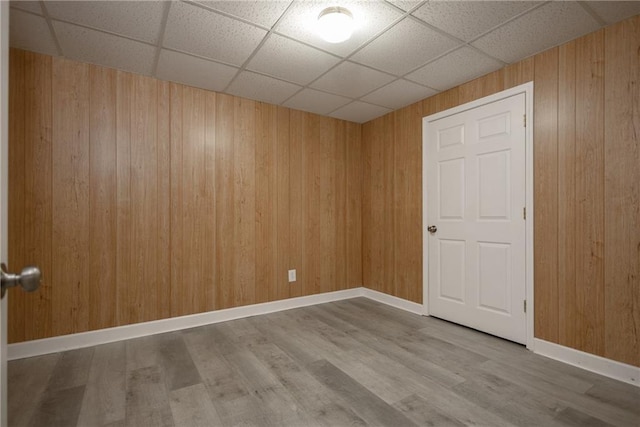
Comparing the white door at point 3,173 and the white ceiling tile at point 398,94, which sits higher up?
the white ceiling tile at point 398,94

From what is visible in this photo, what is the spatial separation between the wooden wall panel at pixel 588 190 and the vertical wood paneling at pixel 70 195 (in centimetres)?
371

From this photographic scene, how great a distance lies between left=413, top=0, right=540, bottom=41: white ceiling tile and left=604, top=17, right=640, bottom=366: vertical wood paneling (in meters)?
0.76

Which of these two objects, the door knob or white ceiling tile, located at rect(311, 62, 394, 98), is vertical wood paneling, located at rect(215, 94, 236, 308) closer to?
white ceiling tile, located at rect(311, 62, 394, 98)

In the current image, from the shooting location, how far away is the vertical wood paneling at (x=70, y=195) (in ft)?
8.09

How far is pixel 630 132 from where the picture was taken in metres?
1.99

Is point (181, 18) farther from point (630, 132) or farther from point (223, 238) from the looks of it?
point (630, 132)

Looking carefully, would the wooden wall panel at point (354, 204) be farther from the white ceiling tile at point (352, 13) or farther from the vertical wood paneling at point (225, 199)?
the white ceiling tile at point (352, 13)

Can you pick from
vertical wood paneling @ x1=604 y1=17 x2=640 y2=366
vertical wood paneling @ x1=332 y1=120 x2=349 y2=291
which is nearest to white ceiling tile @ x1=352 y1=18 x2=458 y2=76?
vertical wood paneling @ x1=604 y1=17 x2=640 y2=366

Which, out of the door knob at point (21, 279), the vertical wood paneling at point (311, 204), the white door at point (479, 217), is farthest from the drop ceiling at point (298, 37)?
the door knob at point (21, 279)

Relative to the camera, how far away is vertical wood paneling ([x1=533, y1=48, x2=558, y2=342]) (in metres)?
2.34

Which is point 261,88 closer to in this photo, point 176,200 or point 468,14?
point 176,200

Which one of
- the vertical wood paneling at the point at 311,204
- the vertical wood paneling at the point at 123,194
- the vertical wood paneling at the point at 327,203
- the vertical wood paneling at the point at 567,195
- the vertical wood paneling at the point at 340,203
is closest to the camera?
the vertical wood paneling at the point at 567,195

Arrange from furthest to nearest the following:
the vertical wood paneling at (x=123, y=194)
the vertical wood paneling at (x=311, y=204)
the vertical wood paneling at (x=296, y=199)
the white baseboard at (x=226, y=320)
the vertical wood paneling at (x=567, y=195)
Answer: the vertical wood paneling at (x=311, y=204), the vertical wood paneling at (x=296, y=199), the vertical wood paneling at (x=123, y=194), the vertical wood paneling at (x=567, y=195), the white baseboard at (x=226, y=320)

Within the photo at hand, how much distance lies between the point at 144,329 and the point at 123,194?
1.26 metres
